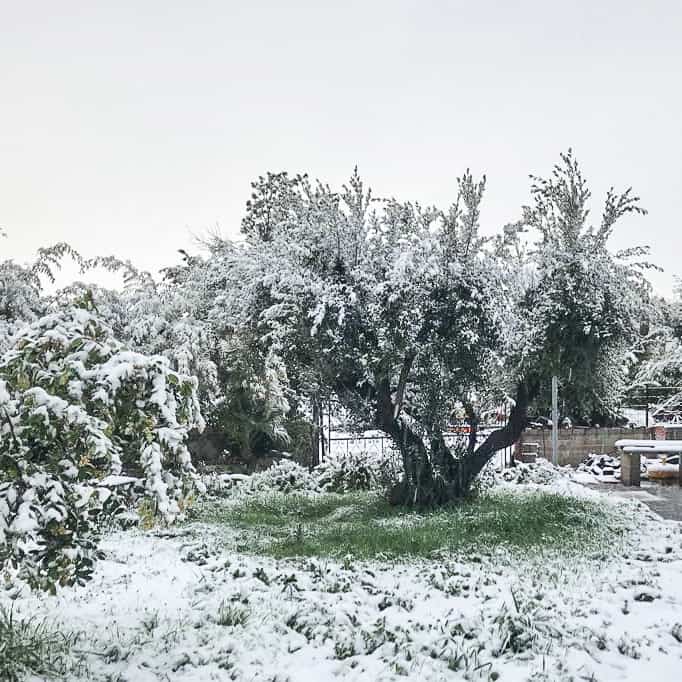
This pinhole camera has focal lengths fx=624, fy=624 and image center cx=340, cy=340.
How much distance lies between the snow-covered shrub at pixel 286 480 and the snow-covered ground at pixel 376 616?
384 centimetres

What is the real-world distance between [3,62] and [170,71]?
1.97 metres

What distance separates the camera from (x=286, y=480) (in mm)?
9648

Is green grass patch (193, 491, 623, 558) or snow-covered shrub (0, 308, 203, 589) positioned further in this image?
green grass patch (193, 491, 623, 558)

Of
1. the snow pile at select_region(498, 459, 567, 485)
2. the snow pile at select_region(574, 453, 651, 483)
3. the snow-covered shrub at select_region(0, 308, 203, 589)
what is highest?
the snow-covered shrub at select_region(0, 308, 203, 589)

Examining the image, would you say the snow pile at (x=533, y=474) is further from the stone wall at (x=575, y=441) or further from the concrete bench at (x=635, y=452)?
the stone wall at (x=575, y=441)

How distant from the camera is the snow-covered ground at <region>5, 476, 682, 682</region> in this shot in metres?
3.28

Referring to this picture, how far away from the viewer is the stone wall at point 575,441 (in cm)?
1236

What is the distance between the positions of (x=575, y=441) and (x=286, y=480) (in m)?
6.16

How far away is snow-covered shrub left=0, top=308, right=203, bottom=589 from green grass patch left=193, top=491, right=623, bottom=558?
273cm

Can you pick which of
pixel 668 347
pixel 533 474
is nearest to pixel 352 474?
pixel 533 474

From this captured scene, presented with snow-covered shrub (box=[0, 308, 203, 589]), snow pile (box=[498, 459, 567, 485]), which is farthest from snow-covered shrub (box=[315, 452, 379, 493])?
snow-covered shrub (box=[0, 308, 203, 589])

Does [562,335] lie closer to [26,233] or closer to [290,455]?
[290,455]

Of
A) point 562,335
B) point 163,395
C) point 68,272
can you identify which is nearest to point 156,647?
point 163,395

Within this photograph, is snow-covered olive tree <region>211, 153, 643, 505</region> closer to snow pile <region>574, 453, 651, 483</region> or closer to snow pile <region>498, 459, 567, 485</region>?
snow pile <region>498, 459, 567, 485</region>
